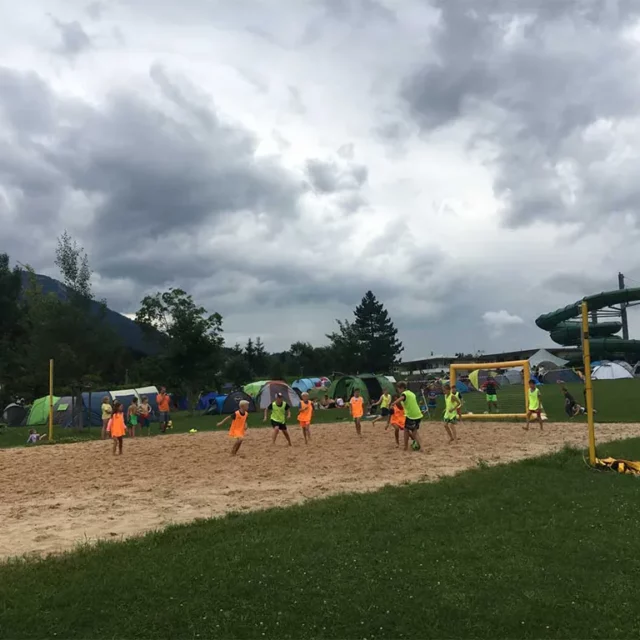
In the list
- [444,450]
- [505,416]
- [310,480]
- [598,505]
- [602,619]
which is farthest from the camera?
[505,416]

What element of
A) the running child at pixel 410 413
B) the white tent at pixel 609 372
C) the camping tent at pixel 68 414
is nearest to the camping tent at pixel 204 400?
the camping tent at pixel 68 414

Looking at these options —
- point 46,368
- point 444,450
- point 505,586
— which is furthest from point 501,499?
point 46,368

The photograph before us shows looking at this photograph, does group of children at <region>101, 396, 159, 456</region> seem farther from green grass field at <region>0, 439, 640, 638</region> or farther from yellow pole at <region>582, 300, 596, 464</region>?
yellow pole at <region>582, 300, 596, 464</region>

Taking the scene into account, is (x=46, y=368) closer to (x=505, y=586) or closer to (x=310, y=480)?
(x=310, y=480)

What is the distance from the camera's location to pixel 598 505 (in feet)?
25.7

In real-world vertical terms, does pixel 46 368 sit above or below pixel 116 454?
above

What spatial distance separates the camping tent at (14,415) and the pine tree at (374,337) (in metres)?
50.1

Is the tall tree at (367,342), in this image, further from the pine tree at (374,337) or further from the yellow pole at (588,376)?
the yellow pole at (588,376)

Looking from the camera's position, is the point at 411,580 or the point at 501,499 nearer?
the point at 411,580

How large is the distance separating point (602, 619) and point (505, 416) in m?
20.4

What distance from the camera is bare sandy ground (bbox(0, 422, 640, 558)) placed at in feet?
27.2

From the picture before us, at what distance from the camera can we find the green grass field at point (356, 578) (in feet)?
14.9

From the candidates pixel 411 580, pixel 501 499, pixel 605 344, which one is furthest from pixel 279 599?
pixel 605 344

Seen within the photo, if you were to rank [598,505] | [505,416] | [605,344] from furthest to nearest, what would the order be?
1. [605,344]
2. [505,416]
3. [598,505]
